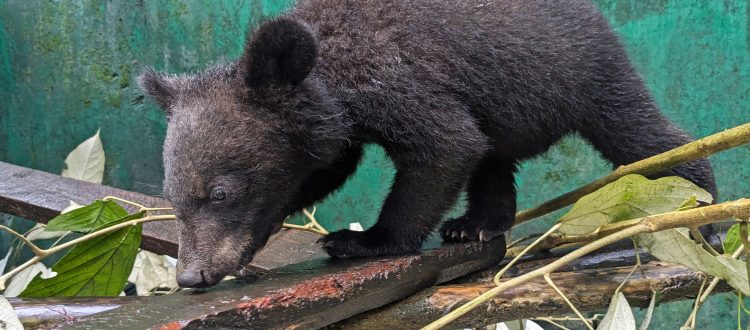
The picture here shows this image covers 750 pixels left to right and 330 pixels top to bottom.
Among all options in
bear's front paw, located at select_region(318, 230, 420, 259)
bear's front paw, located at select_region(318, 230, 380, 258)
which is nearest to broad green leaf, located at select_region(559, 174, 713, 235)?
bear's front paw, located at select_region(318, 230, 420, 259)

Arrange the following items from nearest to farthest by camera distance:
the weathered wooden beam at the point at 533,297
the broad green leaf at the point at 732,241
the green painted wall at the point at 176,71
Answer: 1. the weathered wooden beam at the point at 533,297
2. the broad green leaf at the point at 732,241
3. the green painted wall at the point at 176,71

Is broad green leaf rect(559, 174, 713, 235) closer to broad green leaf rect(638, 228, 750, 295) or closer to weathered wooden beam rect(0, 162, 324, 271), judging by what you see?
broad green leaf rect(638, 228, 750, 295)

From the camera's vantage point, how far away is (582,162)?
418cm

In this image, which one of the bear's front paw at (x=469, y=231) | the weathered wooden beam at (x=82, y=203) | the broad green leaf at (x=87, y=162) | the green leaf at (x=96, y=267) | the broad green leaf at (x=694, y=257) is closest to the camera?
the broad green leaf at (x=694, y=257)

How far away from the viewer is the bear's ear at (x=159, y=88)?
276 cm

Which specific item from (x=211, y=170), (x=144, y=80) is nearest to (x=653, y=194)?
(x=211, y=170)

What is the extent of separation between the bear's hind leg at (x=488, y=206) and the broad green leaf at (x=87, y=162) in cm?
216

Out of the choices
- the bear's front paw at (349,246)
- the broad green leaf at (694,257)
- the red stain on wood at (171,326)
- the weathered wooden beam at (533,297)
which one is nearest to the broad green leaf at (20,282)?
the bear's front paw at (349,246)

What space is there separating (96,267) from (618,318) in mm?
1669

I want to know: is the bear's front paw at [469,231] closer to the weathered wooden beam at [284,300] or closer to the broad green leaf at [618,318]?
the weathered wooden beam at [284,300]

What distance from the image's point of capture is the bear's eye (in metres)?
2.43

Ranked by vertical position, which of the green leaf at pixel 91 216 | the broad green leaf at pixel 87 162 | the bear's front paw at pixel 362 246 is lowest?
the bear's front paw at pixel 362 246

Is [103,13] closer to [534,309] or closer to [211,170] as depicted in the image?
[211,170]

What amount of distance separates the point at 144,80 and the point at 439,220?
1.12 metres
